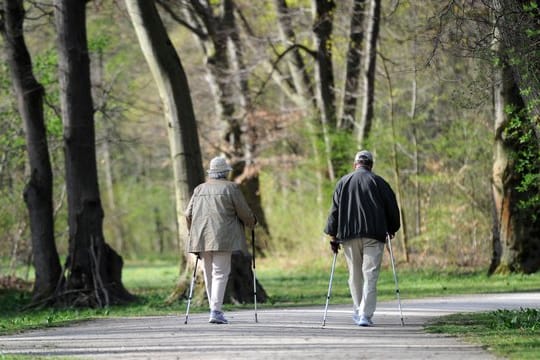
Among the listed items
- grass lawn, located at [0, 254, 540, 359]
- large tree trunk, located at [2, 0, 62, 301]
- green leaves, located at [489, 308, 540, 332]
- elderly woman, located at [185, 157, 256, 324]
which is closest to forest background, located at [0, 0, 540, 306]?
large tree trunk, located at [2, 0, 62, 301]

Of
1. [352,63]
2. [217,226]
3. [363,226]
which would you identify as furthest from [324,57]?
[363,226]

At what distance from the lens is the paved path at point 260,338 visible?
11500 mm

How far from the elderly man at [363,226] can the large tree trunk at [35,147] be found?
988cm

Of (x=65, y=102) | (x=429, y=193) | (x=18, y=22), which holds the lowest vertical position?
(x=429, y=193)

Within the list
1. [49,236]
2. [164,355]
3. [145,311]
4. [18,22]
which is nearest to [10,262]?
[49,236]

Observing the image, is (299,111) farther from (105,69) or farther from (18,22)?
(18,22)

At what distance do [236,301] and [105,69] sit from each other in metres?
24.8

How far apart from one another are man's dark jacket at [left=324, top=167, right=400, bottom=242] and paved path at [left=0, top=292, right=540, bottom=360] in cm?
116

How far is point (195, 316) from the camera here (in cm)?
1723

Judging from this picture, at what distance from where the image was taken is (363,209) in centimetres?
1466

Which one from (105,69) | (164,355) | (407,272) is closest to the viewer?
(164,355)

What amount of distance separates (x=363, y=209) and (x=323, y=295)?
7990 millimetres

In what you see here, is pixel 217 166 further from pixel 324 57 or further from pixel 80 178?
pixel 324 57

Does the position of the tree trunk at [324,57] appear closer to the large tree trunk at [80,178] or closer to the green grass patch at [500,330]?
the large tree trunk at [80,178]
